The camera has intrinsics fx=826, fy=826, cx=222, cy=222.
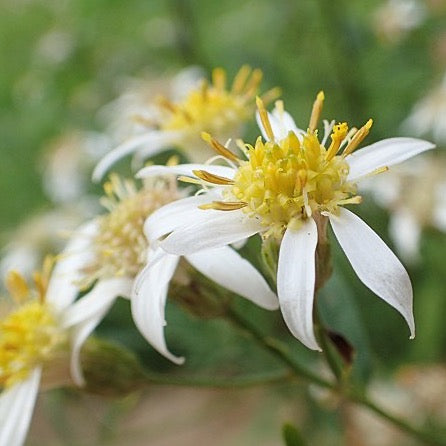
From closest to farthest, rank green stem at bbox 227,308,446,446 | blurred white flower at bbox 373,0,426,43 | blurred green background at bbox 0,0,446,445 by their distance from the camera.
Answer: green stem at bbox 227,308,446,446 → blurred green background at bbox 0,0,446,445 → blurred white flower at bbox 373,0,426,43

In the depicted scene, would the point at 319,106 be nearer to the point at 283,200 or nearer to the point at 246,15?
the point at 283,200

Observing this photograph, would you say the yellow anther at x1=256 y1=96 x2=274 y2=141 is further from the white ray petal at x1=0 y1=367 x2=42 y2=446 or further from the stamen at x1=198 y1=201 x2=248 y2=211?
the white ray petal at x1=0 y1=367 x2=42 y2=446

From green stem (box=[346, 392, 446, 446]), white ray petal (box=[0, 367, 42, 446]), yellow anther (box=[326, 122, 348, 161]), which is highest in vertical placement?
yellow anther (box=[326, 122, 348, 161])

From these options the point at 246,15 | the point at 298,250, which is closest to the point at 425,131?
the point at 246,15

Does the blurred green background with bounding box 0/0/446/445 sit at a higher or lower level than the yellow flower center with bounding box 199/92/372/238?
lower

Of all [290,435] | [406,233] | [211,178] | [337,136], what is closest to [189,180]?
[211,178]

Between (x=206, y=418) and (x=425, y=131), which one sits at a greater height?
(x=425, y=131)

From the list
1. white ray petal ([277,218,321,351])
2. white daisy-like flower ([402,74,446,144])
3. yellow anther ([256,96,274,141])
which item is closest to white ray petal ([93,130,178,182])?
yellow anther ([256,96,274,141])

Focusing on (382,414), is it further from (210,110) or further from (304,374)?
(210,110)
